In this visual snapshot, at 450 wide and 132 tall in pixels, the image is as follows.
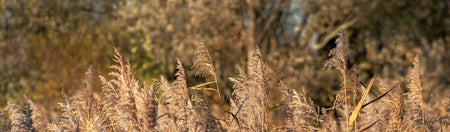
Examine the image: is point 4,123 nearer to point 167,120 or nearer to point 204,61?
point 167,120

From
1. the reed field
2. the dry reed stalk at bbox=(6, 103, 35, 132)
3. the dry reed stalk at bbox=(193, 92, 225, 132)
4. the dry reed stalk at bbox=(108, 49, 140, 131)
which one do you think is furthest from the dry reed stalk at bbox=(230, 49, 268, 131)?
the reed field

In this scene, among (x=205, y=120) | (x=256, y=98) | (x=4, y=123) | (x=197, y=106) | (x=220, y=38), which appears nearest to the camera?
(x=205, y=120)

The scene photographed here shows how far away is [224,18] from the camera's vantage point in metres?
17.9

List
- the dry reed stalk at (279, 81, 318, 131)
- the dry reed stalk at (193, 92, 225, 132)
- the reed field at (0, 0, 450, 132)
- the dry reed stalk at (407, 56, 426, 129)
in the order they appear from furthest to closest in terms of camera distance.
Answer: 1. the reed field at (0, 0, 450, 132)
2. the dry reed stalk at (407, 56, 426, 129)
3. the dry reed stalk at (279, 81, 318, 131)
4. the dry reed stalk at (193, 92, 225, 132)

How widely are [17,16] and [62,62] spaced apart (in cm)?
345

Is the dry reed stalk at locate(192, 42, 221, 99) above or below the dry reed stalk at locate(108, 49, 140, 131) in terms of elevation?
above

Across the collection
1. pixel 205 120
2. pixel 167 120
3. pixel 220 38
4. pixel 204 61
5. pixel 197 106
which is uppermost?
pixel 220 38

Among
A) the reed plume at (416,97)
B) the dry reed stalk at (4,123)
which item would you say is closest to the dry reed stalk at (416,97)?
the reed plume at (416,97)

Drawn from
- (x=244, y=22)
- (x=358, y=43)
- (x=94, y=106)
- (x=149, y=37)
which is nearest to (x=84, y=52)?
(x=149, y=37)

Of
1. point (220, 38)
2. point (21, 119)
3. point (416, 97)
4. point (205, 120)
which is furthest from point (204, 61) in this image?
point (220, 38)

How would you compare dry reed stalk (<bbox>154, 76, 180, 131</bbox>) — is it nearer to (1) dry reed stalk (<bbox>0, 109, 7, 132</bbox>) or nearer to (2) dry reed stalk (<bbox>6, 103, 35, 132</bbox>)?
(2) dry reed stalk (<bbox>6, 103, 35, 132</bbox>)

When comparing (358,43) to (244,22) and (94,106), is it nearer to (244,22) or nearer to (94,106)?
(244,22)

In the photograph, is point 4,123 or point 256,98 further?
point 4,123

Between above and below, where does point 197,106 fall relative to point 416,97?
below
